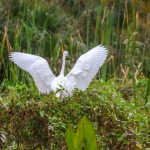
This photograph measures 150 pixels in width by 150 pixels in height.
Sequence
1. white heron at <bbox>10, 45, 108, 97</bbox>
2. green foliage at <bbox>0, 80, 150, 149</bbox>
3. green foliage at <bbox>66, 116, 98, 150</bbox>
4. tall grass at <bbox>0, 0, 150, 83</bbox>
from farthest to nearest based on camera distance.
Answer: tall grass at <bbox>0, 0, 150, 83</bbox> < white heron at <bbox>10, 45, 108, 97</bbox> < green foliage at <bbox>0, 80, 150, 149</bbox> < green foliage at <bbox>66, 116, 98, 150</bbox>

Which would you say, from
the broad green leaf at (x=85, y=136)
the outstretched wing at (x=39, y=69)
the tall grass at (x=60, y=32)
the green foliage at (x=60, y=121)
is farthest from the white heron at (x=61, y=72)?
the tall grass at (x=60, y=32)

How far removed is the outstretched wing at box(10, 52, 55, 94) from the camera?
16.5 ft

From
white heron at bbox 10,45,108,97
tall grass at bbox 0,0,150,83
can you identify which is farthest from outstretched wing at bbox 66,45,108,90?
tall grass at bbox 0,0,150,83

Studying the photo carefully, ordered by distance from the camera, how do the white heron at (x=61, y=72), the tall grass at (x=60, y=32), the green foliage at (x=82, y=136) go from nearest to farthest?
the green foliage at (x=82, y=136) → the white heron at (x=61, y=72) → the tall grass at (x=60, y=32)

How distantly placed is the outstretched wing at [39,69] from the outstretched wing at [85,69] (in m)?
0.16

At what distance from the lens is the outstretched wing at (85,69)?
4977mm

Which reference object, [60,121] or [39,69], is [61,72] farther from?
[60,121]

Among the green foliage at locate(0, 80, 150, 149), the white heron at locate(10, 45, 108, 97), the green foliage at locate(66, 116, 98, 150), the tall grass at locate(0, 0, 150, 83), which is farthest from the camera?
the tall grass at locate(0, 0, 150, 83)

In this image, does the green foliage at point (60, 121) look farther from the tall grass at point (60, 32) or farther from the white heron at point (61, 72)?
the tall grass at point (60, 32)

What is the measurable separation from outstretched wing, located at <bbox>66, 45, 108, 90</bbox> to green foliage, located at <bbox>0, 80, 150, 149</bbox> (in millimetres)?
897

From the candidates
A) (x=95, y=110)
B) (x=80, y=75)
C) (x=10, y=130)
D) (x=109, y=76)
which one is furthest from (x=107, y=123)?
(x=109, y=76)

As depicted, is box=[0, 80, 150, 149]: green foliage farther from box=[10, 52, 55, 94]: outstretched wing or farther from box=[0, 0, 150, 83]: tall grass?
box=[0, 0, 150, 83]: tall grass

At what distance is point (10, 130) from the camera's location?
3.85m

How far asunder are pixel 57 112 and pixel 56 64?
11.4ft
